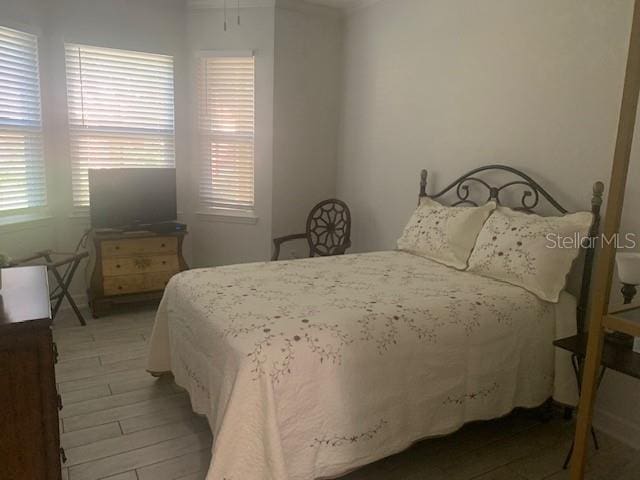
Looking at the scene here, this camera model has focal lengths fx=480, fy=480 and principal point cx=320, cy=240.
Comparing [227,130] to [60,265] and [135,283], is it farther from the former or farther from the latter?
[60,265]

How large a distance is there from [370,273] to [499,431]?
103cm

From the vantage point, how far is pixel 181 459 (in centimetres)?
212

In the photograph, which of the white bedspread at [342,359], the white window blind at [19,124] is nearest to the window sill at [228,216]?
the white window blind at [19,124]

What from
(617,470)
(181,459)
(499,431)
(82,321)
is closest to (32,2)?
(82,321)

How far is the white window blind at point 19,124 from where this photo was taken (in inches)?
140

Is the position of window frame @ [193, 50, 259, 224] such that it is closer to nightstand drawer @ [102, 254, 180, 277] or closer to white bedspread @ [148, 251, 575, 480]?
nightstand drawer @ [102, 254, 180, 277]

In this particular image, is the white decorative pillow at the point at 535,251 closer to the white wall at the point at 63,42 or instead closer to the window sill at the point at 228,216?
the window sill at the point at 228,216

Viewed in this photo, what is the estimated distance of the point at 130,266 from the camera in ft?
12.8

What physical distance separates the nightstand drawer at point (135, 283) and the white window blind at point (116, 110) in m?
0.80

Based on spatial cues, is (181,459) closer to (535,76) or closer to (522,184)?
(522,184)

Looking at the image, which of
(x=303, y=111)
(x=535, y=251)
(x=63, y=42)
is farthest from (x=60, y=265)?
(x=535, y=251)

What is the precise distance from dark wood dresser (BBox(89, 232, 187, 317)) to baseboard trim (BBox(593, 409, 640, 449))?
317 centimetres

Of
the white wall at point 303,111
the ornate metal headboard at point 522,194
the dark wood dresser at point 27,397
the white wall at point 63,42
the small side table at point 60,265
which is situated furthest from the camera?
the white wall at point 303,111

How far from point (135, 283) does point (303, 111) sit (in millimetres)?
2113
